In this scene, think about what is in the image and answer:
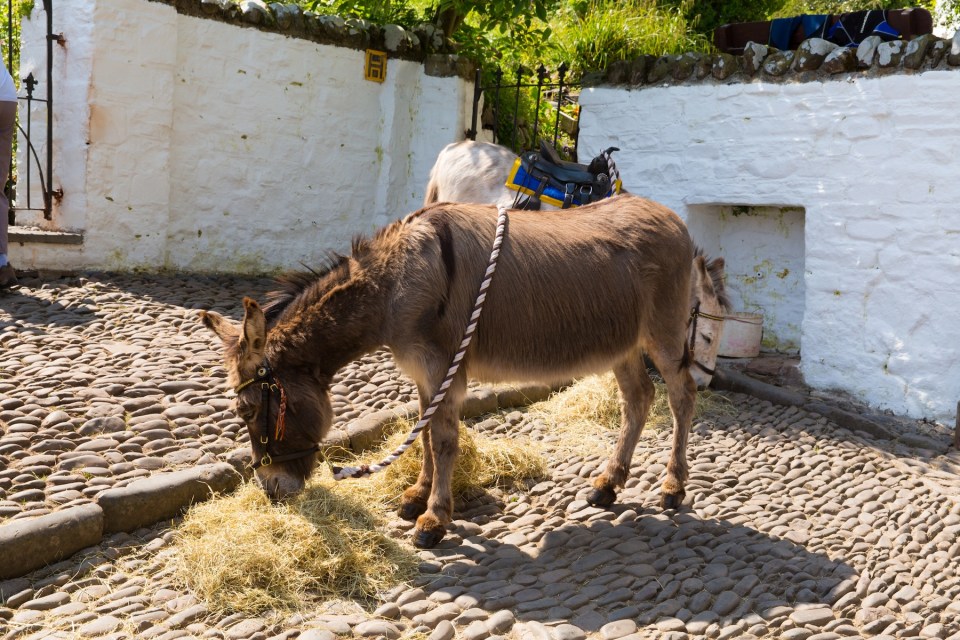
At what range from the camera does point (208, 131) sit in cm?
821

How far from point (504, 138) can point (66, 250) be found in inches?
182

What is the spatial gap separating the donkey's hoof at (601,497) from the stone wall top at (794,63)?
13.2 feet

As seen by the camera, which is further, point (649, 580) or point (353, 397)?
point (353, 397)

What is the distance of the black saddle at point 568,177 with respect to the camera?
6.35m

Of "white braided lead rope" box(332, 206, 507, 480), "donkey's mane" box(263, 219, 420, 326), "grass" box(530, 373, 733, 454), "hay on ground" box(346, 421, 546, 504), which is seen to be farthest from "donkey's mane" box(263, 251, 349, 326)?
"grass" box(530, 373, 733, 454)

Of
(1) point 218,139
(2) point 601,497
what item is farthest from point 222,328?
(1) point 218,139

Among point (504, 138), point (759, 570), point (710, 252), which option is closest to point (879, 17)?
point (710, 252)

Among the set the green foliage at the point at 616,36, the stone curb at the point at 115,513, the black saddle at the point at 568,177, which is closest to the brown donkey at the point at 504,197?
the black saddle at the point at 568,177

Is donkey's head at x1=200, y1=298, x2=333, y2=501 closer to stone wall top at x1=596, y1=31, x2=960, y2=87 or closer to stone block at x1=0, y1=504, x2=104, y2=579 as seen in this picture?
stone block at x1=0, y1=504, x2=104, y2=579

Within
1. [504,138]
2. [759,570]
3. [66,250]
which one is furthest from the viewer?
[504,138]

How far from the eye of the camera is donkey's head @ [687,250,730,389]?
5723mm

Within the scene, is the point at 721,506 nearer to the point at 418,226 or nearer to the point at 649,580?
the point at 649,580

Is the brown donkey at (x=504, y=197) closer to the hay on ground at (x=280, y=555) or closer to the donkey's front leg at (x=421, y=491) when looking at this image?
the donkey's front leg at (x=421, y=491)

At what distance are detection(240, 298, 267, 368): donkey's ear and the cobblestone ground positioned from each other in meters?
0.92
